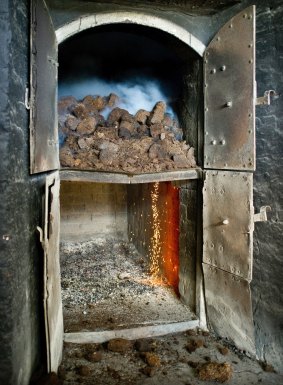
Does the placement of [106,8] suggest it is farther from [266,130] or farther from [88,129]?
[266,130]

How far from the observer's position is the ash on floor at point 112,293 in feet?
12.9

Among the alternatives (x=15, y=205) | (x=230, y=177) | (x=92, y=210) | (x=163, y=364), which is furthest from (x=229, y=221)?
(x=92, y=210)

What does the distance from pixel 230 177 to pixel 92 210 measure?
4316mm

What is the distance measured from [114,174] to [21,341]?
1819mm

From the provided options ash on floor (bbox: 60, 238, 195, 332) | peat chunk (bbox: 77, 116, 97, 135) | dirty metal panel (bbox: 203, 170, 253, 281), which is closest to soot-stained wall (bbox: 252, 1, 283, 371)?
dirty metal panel (bbox: 203, 170, 253, 281)

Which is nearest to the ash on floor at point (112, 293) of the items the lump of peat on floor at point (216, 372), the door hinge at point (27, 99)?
the lump of peat on floor at point (216, 372)

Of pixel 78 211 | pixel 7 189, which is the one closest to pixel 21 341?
pixel 7 189

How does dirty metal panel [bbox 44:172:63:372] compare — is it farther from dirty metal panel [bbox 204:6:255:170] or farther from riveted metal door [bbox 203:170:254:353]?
dirty metal panel [bbox 204:6:255:170]

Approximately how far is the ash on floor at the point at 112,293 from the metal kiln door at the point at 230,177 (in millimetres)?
739

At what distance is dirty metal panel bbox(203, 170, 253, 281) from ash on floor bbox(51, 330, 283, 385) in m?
0.87

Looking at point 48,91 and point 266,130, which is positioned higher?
point 48,91

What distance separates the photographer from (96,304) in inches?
171

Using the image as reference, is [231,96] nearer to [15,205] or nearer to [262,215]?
[262,215]

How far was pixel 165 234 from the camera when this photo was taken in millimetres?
5008
